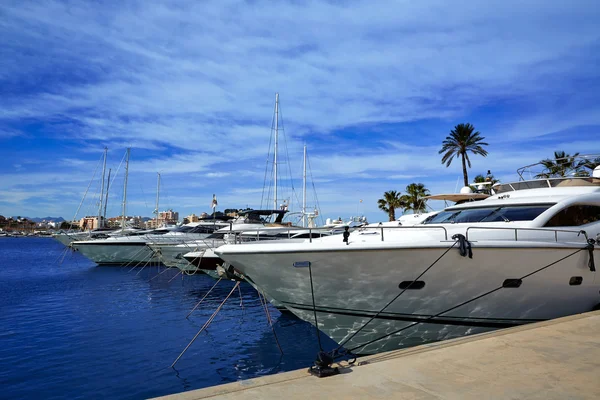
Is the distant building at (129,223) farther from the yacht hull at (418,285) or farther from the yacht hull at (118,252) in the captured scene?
the yacht hull at (418,285)

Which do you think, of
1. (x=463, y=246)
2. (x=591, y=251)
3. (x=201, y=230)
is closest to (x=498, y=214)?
(x=591, y=251)

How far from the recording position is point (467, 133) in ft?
126

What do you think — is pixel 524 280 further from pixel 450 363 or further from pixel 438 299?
pixel 450 363

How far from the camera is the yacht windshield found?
8519 mm

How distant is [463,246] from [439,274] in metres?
0.65

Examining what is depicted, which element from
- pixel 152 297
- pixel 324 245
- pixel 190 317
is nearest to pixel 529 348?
pixel 324 245

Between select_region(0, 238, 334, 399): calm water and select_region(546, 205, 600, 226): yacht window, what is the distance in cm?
564

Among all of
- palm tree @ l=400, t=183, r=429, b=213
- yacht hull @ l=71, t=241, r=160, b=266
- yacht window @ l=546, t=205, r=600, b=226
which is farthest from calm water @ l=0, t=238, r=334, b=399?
palm tree @ l=400, t=183, r=429, b=213

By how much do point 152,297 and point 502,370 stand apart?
16392 mm

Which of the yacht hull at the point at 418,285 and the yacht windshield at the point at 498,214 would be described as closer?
the yacht hull at the point at 418,285


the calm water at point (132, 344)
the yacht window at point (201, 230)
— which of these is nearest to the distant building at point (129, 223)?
the yacht window at point (201, 230)

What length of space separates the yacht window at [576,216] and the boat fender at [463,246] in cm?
237

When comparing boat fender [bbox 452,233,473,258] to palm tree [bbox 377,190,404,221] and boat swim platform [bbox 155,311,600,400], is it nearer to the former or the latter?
boat swim platform [bbox 155,311,600,400]

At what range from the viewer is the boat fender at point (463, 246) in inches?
275
